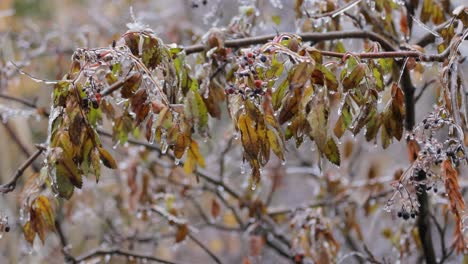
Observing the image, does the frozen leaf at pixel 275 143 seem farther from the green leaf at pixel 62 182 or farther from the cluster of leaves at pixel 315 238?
the cluster of leaves at pixel 315 238

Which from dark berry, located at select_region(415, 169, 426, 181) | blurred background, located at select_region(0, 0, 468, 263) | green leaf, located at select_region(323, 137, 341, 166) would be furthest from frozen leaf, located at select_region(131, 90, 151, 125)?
blurred background, located at select_region(0, 0, 468, 263)

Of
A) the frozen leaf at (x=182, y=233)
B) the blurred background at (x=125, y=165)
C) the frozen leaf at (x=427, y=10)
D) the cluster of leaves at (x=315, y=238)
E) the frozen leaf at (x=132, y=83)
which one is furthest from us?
the blurred background at (x=125, y=165)

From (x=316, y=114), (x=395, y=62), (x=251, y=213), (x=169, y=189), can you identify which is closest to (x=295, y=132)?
(x=316, y=114)

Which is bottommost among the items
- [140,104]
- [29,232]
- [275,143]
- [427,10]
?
[29,232]

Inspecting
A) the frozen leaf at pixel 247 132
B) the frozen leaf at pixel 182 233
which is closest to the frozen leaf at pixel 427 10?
the frozen leaf at pixel 247 132

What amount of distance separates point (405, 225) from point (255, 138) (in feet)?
4.53

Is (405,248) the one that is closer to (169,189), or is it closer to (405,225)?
(405,225)

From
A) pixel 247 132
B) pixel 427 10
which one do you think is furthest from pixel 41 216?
pixel 427 10

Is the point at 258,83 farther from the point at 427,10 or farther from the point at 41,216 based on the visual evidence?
the point at 427,10

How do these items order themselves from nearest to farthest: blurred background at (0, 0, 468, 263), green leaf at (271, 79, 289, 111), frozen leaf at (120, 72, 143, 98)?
green leaf at (271, 79, 289, 111), frozen leaf at (120, 72, 143, 98), blurred background at (0, 0, 468, 263)

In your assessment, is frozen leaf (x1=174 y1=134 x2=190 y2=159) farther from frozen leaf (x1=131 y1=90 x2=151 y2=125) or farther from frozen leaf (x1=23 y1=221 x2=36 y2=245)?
frozen leaf (x1=23 y1=221 x2=36 y2=245)

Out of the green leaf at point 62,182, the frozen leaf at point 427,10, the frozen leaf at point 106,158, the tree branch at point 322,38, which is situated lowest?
the green leaf at point 62,182

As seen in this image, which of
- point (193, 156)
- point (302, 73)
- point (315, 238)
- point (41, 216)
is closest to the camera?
point (302, 73)

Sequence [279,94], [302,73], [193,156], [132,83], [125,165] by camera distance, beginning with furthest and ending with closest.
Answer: [125,165] → [193,156] → [132,83] → [279,94] → [302,73]
